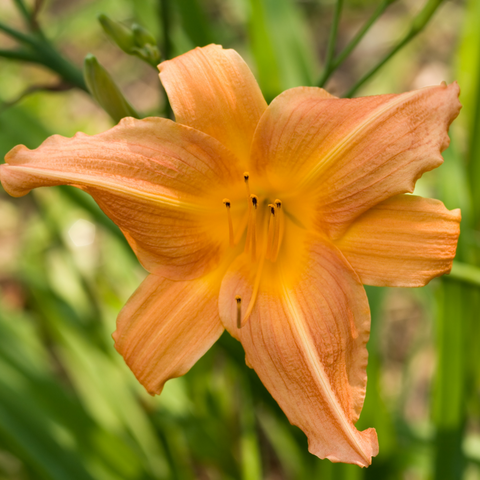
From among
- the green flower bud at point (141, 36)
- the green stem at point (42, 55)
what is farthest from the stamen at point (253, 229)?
the green stem at point (42, 55)

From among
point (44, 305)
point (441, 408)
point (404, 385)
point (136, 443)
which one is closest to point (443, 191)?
point (441, 408)

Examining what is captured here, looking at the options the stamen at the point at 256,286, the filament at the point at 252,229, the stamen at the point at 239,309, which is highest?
the filament at the point at 252,229

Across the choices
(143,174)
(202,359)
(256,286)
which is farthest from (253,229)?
(202,359)

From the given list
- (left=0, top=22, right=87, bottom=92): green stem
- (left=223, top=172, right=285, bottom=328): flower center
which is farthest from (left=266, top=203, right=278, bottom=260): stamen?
(left=0, top=22, right=87, bottom=92): green stem

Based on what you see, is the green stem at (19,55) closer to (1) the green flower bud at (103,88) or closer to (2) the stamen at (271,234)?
(1) the green flower bud at (103,88)

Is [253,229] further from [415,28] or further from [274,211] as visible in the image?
[415,28]

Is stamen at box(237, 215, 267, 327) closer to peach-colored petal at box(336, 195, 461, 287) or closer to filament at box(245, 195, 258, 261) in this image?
filament at box(245, 195, 258, 261)
